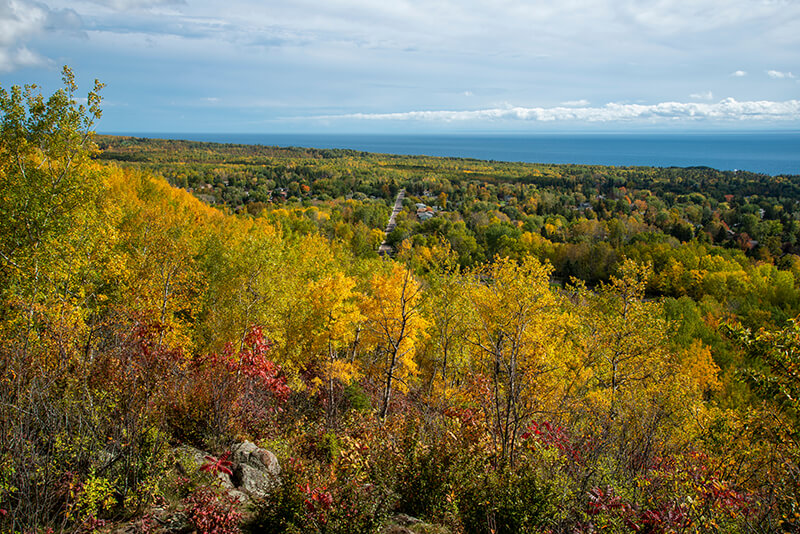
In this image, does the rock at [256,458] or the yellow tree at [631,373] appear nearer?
the rock at [256,458]

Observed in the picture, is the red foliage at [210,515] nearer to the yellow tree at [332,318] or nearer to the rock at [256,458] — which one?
the rock at [256,458]

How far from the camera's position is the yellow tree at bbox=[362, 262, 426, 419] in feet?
66.9

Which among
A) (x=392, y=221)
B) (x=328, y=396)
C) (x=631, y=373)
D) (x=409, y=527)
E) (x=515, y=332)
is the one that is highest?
(x=515, y=332)

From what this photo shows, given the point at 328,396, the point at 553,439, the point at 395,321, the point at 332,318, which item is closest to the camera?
the point at 553,439

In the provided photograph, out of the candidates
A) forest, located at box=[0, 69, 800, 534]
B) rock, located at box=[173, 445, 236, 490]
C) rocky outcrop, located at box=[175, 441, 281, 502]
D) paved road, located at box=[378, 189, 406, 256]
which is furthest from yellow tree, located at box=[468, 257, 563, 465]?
paved road, located at box=[378, 189, 406, 256]

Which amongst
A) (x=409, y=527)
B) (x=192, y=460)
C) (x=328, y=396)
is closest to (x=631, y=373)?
(x=409, y=527)

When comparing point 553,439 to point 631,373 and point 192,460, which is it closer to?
point 192,460

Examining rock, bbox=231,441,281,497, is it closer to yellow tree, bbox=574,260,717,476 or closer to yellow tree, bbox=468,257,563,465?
yellow tree, bbox=468,257,563,465

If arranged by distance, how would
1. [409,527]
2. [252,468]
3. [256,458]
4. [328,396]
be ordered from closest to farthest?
A: [409,527]
[252,468]
[256,458]
[328,396]

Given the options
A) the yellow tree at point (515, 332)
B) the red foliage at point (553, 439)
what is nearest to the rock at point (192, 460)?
the yellow tree at point (515, 332)

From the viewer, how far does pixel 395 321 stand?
21.7m

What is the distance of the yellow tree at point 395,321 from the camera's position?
2039 cm

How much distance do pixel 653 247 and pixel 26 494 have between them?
83.0 metres

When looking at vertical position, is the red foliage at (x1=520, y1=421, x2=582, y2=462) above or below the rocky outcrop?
above
